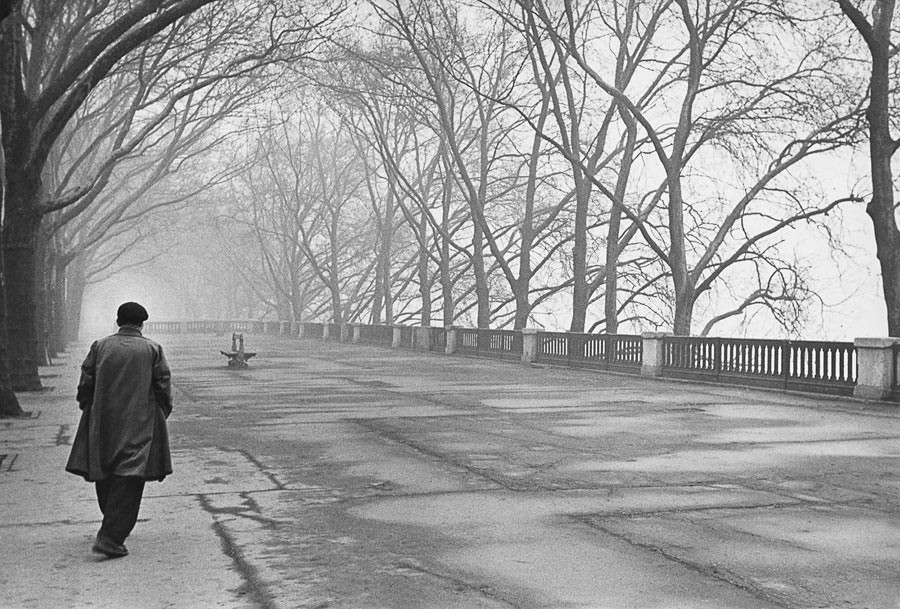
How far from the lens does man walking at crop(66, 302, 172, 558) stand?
23.3 feet

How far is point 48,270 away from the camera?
117 ft

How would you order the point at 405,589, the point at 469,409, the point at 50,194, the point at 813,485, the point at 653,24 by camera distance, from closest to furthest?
1. the point at 405,589
2. the point at 813,485
3. the point at 469,409
4. the point at 50,194
5. the point at 653,24

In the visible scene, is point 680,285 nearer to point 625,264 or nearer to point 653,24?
point 653,24

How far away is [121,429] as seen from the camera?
7.21m

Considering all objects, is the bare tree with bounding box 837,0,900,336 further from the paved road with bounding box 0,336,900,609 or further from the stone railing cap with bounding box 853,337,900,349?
the paved road with bounding box 0,336,900,609

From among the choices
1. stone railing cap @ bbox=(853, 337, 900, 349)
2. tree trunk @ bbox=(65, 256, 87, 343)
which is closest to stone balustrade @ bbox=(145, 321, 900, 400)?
stone railing cap @ bbox=(853, 337, 900, 349)

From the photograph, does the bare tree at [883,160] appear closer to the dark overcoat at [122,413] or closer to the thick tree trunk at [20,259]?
the thick tree trunk at [20,259]

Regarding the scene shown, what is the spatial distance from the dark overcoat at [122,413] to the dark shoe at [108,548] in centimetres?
41

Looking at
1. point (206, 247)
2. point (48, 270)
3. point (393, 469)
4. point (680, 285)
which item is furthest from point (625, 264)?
point (206, 247)

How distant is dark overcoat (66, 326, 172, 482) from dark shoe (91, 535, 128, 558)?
41 centimetres

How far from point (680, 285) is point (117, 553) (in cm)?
2476

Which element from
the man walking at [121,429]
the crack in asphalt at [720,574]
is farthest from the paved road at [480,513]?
the man walking at [121,429]

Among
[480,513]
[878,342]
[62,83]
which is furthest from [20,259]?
[878,342]

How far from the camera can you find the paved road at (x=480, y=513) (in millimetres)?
6176
